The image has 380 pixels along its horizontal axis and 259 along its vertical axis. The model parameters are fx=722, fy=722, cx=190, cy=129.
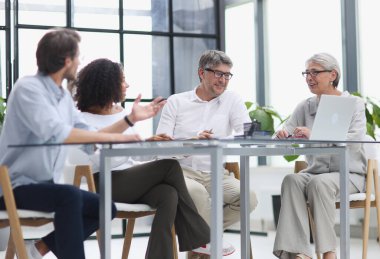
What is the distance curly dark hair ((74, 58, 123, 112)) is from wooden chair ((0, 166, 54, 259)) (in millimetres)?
786

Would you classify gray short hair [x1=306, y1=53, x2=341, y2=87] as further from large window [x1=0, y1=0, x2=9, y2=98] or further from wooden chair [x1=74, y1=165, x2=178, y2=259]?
large window [x1=0, y1=0, x2=9, y2=98]

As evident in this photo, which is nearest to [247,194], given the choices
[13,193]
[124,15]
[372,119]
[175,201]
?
[175,201]

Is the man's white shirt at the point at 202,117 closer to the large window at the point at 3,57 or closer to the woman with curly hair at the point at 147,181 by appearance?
the woman with curly hair at the point at 147,181

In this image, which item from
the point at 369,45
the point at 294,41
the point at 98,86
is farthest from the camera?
the point at 294,41

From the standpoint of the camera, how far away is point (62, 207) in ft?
8.41

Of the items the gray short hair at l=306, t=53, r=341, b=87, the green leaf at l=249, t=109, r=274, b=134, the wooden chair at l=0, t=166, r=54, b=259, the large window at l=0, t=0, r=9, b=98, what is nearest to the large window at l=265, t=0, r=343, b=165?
the green leaf at l=249, t=109, r=274, b=134

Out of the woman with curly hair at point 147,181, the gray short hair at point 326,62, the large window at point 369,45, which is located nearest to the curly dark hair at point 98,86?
the woman with curly hair at point 147,181

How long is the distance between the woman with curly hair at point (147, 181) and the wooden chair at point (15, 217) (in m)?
0.54

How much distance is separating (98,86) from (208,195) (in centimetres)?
85

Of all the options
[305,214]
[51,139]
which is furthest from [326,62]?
[51,139]

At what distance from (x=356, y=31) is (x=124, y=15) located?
1970 millimetres

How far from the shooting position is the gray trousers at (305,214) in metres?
3.51

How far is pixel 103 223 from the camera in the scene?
2703 millimetres

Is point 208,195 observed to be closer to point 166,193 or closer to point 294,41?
point 166,193
